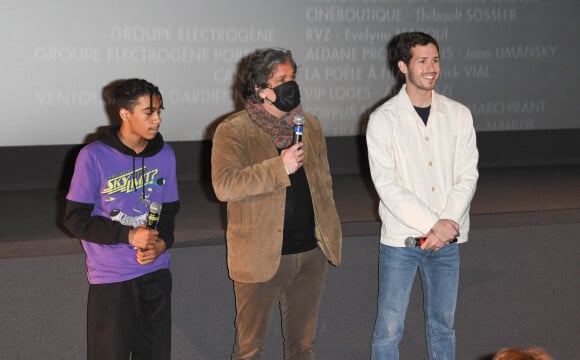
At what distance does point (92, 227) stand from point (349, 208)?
263 centimetres

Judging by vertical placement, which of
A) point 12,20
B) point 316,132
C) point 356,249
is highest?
point 12,20

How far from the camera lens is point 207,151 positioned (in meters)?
6.47

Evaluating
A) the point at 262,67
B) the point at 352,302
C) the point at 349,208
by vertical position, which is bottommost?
the point at 352,302

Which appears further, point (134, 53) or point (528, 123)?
point (528, 123)

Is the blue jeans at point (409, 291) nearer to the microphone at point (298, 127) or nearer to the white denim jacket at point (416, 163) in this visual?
the white denim jacket at point (416, 163)

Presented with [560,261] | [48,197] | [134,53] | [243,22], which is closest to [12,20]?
[134,53]

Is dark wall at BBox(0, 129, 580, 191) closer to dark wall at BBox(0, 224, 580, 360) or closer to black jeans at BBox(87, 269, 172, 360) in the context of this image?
dark wall at BBox(0, 224, 580, 360)

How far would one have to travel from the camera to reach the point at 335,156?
273 inches

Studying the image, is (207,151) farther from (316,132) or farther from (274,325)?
(316,132)

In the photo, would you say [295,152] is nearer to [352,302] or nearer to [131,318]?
[131,318]

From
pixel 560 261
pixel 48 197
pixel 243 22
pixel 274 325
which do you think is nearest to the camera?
pixel 274 325

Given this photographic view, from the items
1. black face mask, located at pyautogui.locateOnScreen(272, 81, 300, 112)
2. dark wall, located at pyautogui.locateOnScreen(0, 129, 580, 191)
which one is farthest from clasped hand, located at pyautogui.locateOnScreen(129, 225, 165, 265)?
dark wall, located at pyautogui.locateOnScreen(0, 129, 580, 191)

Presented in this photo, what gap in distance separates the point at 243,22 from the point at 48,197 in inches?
74.6

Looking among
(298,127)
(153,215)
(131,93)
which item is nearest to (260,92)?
(298,127)
